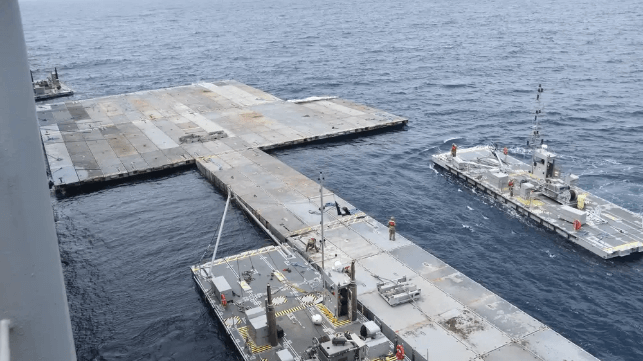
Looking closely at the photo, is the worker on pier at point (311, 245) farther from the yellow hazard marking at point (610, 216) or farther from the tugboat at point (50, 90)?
the tugboat at point (50, 90)

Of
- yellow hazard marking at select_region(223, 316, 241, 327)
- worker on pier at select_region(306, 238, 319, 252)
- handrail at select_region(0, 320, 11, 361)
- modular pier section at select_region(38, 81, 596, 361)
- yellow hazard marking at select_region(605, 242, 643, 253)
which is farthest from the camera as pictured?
worker on pier at select_region(306, 238, 319, 252)

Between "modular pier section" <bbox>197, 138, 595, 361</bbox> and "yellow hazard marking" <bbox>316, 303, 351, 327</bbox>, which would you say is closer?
"modular pier section" <bbox>197, 138, 595, 361</bbox>

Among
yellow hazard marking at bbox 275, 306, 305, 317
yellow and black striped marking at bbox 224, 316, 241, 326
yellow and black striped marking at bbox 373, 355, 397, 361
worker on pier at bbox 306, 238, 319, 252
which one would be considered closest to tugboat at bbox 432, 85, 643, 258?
worker on pier at bbox 306, 238, 319, 252

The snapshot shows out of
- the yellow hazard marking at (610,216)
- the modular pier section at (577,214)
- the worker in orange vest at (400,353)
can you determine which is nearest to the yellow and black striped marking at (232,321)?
the worker in orange vest at (400,353)

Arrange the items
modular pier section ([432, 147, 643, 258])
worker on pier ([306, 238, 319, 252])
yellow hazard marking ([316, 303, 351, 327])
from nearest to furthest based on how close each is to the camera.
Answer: yellow hazard marking ([316, 303, 351, 327]) → worker on pier ([306, 238, 319, 252]) → modular pier section ([432, 147, 643, 258])

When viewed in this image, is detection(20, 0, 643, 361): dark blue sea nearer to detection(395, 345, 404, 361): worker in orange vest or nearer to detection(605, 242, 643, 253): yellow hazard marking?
detection(605, 242, 643, 253): yellow hazard marking

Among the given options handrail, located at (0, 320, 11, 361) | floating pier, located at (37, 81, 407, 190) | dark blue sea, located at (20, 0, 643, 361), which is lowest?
dark blue sea, located at (20, 0, 643, 361)
